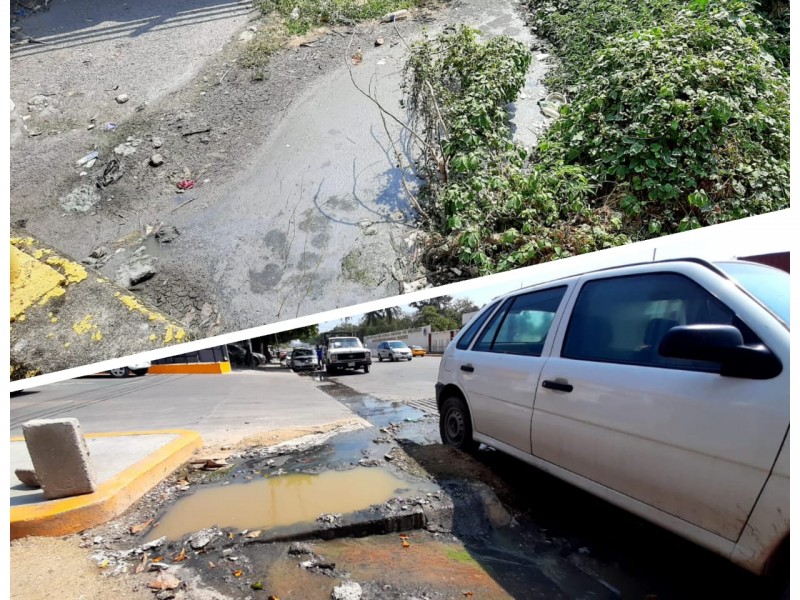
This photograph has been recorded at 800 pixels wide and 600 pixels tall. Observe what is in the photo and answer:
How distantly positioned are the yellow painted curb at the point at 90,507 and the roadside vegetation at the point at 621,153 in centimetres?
264

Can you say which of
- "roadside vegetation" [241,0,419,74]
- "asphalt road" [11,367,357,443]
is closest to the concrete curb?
"asphalt road" [11,367,357,443]

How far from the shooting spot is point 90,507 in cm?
285

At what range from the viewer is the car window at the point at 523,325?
9.19 ft

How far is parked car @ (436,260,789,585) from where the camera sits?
1.66 metres

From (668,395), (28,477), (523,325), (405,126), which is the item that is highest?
(405,126)

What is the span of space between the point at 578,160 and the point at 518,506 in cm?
321

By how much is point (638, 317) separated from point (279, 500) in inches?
88.7

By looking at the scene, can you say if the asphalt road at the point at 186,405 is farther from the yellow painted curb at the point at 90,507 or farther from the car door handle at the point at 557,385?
the car door handle at the point at 557,385

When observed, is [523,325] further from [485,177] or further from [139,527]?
[139,527]

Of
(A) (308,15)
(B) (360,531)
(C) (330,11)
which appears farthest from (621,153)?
(A) (308,15)

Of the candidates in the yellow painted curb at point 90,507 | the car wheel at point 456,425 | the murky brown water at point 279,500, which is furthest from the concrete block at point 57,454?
the car wheel at point 456,425

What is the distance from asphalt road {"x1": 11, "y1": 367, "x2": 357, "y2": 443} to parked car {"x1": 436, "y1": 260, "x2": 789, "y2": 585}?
90.0 inches

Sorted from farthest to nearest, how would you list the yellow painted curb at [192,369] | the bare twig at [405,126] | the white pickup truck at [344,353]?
1. the bare twig at [405,126]
2. the white pickup truck at [344,353]
3. the yellow painted curb at [192,369]

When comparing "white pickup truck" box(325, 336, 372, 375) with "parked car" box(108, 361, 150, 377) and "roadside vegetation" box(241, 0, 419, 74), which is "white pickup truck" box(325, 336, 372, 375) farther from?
"roadside vegetation" box(241, 0, 419, 74)
